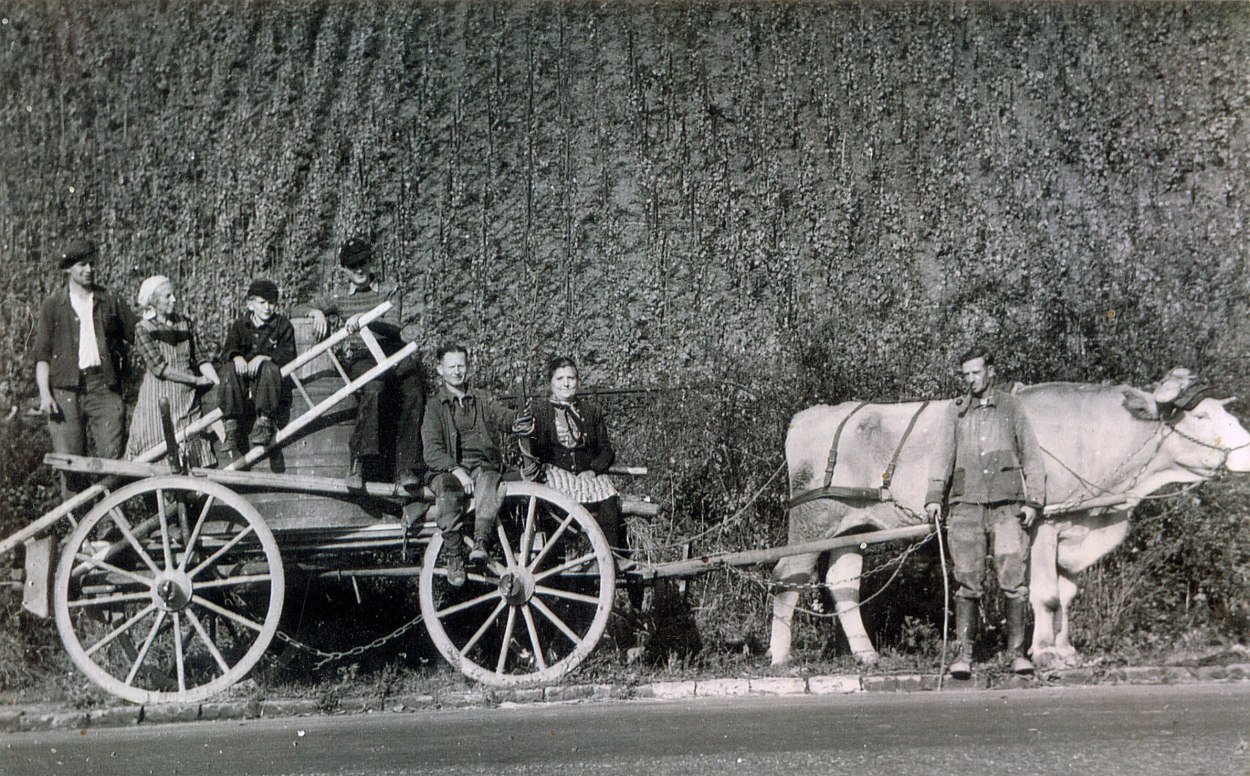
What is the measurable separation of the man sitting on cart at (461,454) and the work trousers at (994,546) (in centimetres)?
278

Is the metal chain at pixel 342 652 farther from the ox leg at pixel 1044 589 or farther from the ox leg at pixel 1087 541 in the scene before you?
the ox leg at pixel 1087 541

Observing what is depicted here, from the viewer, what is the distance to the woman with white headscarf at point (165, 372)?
6.93m

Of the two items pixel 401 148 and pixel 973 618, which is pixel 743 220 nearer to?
pixel 401 148

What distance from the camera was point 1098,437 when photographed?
7.12 m

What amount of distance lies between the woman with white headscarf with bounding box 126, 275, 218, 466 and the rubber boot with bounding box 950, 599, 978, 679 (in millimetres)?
4840

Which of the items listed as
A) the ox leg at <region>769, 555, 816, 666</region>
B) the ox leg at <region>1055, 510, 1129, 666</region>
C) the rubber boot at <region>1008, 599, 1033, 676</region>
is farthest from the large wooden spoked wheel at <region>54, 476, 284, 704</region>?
the ox leg at <region>1055, 510, 1129, 666</region>

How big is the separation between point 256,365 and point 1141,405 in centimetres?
564

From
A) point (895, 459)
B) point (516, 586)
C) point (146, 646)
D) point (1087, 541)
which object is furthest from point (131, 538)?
point (1087, 541)

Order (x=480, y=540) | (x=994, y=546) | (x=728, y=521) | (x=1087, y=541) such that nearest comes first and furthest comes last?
(x=480, y=540)
(x=994, y=546)
(x=1087, y=541)
(x=728, y=521)

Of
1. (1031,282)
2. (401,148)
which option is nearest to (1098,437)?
(1031,282)

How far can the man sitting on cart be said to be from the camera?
21.1ft

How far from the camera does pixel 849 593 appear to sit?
728cm

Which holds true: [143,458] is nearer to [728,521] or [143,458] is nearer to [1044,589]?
[728,521]

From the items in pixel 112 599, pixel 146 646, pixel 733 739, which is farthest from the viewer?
pixel 112 599
